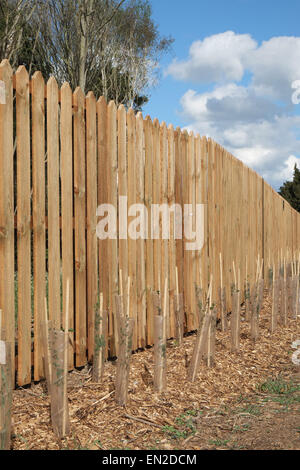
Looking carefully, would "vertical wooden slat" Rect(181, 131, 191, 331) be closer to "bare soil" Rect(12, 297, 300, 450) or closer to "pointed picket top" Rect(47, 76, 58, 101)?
"bare soil" Rect(12, 297, 300, 450)

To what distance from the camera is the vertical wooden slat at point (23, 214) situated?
3277mm

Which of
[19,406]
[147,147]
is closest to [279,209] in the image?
[147,147]

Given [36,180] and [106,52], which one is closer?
[36,180]

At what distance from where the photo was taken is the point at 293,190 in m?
25.2

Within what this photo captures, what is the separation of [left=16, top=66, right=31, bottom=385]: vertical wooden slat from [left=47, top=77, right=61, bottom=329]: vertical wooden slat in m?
0.19

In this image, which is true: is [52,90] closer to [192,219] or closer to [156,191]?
[156,191]

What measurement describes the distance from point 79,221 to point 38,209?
409 mm

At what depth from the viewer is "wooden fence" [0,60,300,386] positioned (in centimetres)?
329

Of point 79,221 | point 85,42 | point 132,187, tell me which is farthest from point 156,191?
point 85,42

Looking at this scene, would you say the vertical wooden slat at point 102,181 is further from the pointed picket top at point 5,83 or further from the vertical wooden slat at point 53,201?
the pointed picket top at point 5,83

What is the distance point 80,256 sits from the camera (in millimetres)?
3711

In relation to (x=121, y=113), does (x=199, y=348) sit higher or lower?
lower

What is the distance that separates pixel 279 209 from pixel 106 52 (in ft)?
31.5
